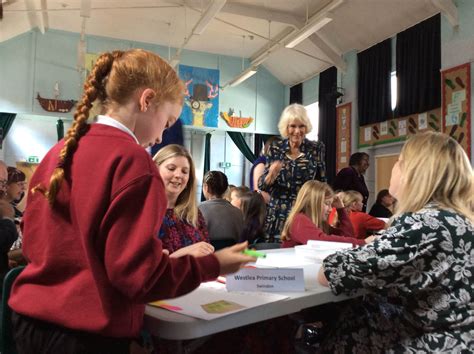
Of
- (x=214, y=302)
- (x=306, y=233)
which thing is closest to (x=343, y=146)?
(x=306, y=233)

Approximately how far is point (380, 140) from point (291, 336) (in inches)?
246

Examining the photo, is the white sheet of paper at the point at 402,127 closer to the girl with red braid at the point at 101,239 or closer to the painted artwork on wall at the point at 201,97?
the painted artwork on wall at the point at 201,97

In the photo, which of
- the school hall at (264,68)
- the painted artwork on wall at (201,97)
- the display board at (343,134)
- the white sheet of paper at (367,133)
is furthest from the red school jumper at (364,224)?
the painted artwork on wall at (201,97)

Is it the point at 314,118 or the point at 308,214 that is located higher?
the point at 314,118

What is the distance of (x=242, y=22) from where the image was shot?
28.6 ft

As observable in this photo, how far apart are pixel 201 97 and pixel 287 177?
773 cm

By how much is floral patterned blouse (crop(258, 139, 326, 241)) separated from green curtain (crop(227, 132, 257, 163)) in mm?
8008

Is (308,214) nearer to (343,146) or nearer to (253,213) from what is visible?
(253,213)

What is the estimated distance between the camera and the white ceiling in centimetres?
733

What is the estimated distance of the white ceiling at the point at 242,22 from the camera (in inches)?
289

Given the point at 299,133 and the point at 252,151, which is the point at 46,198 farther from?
the point at 252,151

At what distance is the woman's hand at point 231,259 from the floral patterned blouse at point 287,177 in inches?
81.1

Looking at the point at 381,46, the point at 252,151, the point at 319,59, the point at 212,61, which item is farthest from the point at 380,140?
the point at 212,61

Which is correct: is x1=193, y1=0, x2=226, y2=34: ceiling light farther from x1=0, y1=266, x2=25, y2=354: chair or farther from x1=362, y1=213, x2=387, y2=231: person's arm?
x1=0, y1=266, x2=25, y2=354: chair
